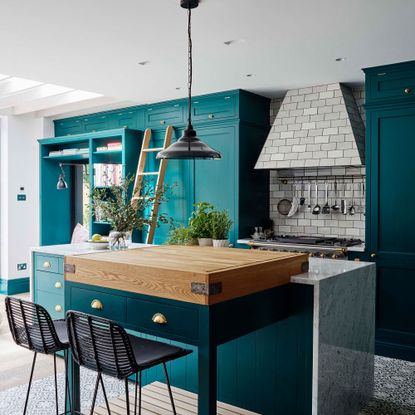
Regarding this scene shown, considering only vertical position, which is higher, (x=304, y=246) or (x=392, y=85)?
(x=392, y=85)

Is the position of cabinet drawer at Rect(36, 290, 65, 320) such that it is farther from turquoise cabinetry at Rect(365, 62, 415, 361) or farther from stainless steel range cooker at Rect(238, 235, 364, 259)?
turquoise cabinetry at Rect(365, 62, 415, 361)

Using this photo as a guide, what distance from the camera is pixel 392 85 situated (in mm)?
4492

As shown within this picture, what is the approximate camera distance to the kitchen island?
7.31 feet

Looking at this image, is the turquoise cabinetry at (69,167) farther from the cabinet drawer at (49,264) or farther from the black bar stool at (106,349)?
the black bar stool at (106,349)

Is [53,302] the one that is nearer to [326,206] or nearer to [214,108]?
[214,108]

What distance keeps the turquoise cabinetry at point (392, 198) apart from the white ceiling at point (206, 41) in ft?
1.01

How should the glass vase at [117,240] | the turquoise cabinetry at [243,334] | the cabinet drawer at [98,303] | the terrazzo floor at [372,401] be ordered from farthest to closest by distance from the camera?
the glass vase at [117,240]
the terrazzo floor at [372,401]
the cabinet drawer at [98,303]
the turquoise cabinetry at [243,334]

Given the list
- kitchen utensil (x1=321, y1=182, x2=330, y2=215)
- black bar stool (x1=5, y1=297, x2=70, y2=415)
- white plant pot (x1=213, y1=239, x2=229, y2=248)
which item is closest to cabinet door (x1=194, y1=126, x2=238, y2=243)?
kitchen utensil (x1=321, y1=182, x2=330, y2=215)

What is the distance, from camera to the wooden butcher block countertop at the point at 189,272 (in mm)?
2207

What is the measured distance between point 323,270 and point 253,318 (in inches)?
30.5

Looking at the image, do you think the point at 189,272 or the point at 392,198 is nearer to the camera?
the point at 189,272

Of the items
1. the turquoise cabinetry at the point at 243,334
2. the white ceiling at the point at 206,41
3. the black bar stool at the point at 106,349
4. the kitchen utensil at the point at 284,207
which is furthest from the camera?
the kitchen utensil at the point at 284,207

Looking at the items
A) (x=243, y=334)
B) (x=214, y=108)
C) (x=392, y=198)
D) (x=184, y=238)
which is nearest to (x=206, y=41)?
(x=184, y=238)

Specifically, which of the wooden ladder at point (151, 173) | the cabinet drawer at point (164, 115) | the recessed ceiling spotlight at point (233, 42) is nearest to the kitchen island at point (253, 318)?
the recessed ceiling spotlight at point (233, 42)
